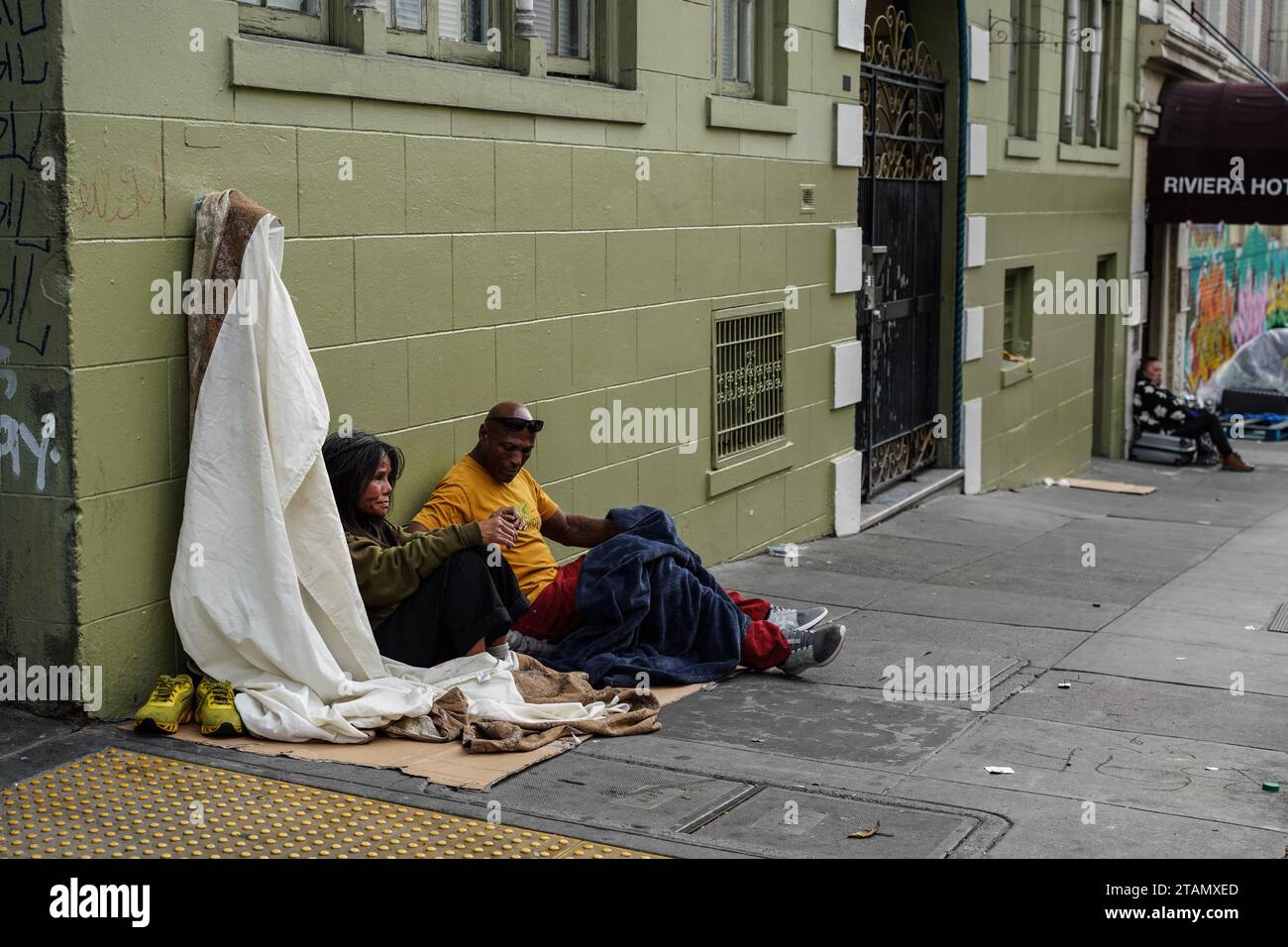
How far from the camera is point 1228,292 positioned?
2498 centimetres

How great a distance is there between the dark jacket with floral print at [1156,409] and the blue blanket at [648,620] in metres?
13.1

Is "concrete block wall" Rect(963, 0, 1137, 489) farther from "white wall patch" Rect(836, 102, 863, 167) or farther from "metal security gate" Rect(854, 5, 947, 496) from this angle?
"white wall patch" Rect(836, 102, 863, 167)

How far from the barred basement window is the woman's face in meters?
3.39

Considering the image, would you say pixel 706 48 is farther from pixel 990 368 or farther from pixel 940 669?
pixel 990 368

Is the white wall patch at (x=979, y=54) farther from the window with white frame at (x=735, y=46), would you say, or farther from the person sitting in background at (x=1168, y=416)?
the person sitting in background at (x=1168, y=416)

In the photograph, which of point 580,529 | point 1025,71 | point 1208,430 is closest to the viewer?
point 580,529

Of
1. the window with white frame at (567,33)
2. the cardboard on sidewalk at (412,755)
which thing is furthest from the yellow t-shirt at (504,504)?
the window with white frame at (567,33)

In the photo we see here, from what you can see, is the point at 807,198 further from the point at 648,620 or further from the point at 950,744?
the point at 950,744

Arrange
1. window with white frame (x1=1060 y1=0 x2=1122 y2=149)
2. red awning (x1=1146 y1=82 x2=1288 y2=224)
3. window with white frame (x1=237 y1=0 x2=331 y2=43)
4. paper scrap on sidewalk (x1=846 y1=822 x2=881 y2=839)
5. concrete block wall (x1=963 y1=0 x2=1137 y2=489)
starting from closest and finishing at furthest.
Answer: paper scrap on sidewalk (x1=846 y1=822 x2=881 y2=839) → window with white frame (x1=237 y1=0 x2=331 y2=43) → concrete block wall (x1=963 y1=0 x2=1137 y2=489) → window with white frame (x1=1060 y1=0 x2=1122 y2=149) → red awning (x1=1146 y1=82 x2=1288 y2=224)

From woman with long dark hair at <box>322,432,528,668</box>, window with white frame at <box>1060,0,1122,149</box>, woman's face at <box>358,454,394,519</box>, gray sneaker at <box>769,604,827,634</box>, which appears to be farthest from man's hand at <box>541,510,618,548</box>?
window with white frame at <box>1060,0,1122,149</box>

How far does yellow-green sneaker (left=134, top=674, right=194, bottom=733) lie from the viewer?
17.6 ft

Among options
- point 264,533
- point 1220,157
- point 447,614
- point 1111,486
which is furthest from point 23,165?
point 1220,157

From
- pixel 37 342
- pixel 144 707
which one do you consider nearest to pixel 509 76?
pixel 37 342

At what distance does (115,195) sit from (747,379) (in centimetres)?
499
